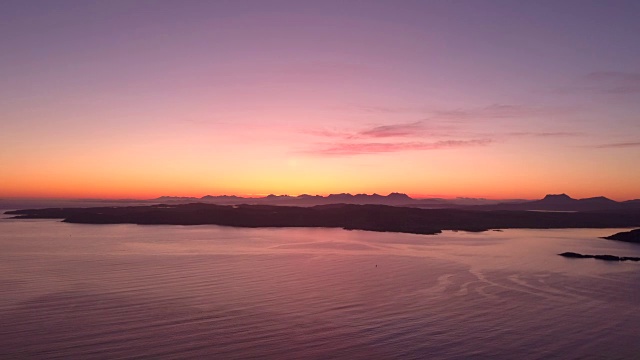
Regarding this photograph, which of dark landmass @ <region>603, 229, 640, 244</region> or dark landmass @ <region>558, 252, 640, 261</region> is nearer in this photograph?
dark landmass @ <region>558, 252, 640, 261</region>

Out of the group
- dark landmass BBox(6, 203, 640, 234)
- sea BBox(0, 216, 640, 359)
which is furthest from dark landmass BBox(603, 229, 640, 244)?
sea BBox(0, 216, 640, 359)

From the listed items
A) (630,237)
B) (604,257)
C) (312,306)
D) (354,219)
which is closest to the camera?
(312,306)

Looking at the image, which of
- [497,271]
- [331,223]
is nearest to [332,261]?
[497,271]

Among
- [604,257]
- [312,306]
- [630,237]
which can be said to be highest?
[630,237]

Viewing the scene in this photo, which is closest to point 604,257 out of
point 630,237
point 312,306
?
point 630,237

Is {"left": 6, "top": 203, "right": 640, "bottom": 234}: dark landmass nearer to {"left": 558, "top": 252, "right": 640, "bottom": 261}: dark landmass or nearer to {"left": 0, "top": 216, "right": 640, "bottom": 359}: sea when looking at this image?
{"left": 558, "top": 252, "right": 640, "bottom": 261}: dark landmass

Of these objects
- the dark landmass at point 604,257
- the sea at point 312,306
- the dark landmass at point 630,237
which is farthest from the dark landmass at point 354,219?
the sea at point 312,306

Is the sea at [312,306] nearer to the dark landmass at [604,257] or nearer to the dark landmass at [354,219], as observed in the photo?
the dark landmass at [604,257]

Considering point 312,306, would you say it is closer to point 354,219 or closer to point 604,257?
point 604,257

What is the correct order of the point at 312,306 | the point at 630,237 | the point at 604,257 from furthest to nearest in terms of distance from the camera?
the point at 630,237
the point at 604,257
the point at 312,306
